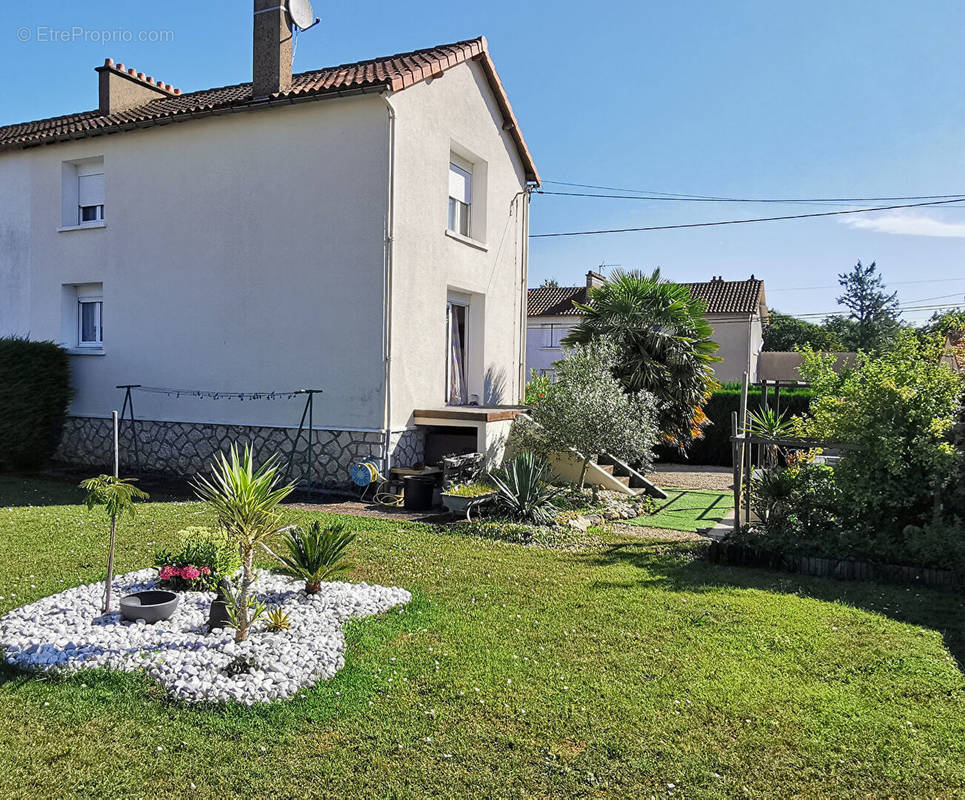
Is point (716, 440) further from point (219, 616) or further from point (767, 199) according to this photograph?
point (219, 616)

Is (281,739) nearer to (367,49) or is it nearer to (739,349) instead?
(367,49)

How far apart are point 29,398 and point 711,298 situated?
32530mm

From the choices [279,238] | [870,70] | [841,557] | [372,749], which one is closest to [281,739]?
[372,749]

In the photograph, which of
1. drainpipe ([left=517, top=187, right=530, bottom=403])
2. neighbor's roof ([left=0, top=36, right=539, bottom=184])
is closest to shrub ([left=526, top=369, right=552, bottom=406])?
drainpipe ([left=517, top=187, right=530, bottom=403])

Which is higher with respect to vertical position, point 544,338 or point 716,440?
point 544,338

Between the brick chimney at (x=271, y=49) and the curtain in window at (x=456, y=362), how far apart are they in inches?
207

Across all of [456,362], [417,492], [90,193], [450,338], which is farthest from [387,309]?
[90,193]

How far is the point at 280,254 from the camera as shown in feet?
40.5

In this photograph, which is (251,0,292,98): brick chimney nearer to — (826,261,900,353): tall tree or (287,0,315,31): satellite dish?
(287,0,315,31): satellite dish

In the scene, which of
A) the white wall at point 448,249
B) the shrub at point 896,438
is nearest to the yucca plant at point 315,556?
the shrub at point 896,438

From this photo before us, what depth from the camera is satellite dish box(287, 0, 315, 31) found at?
1269 centimetres

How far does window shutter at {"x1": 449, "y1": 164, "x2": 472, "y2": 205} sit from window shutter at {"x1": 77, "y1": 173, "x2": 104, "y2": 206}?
7.38 meters

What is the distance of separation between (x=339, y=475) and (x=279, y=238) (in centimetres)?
434

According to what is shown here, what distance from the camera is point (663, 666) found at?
474 centimetres
